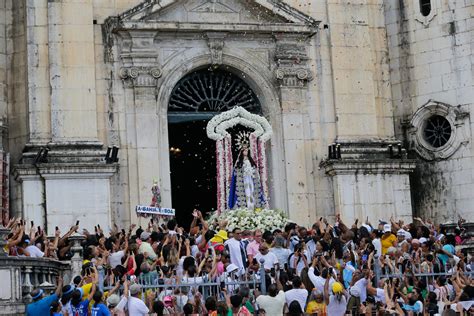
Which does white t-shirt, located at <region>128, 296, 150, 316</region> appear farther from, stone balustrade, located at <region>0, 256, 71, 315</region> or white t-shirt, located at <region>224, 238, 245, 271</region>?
white t-shirt, located at <region>224, 238, 245, 271</region>

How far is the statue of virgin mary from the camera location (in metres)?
30.8

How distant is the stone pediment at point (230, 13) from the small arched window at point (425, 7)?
3.66 m

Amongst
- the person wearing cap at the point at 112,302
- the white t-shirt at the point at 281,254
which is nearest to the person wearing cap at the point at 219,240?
the white t-shirt at the point at 281,254

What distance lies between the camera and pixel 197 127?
35.2 metres

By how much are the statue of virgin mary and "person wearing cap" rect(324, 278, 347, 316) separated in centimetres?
931

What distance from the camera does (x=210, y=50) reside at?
106 feet

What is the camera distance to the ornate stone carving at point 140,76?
31.5m

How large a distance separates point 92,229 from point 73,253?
22.6 ft

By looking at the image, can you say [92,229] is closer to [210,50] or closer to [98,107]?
[98,107]

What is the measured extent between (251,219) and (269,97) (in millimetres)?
4594

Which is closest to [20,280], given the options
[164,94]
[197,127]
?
[164,94]

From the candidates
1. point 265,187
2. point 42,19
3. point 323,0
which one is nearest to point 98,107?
point 42,19

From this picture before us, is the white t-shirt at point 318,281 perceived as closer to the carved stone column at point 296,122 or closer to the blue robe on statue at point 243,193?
the blue robe on statue at point 243,193

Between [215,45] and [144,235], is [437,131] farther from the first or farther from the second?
[144,235]
